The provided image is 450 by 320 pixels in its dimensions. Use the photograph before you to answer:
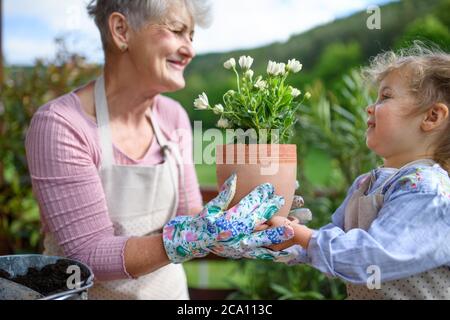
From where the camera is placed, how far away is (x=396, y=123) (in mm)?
1314

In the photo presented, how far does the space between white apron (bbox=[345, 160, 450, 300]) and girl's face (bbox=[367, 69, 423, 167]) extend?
55 mm

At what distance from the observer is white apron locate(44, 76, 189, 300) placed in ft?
5.64

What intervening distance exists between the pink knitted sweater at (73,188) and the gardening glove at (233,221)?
0.33 meters

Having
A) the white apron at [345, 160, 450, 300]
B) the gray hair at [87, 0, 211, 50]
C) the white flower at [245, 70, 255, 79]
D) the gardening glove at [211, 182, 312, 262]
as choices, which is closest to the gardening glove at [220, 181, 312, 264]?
the gardening glove at [211, 182, 312, 262]

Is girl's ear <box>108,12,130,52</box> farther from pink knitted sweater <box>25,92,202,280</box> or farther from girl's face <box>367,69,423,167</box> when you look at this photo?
girl's face <box>367,69,423,167</box>

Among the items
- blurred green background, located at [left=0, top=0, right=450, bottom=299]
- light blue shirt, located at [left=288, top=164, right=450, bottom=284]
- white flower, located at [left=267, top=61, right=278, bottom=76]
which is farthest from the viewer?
blurred green background, located at [left=0, top=0, right=450, bottom=299]

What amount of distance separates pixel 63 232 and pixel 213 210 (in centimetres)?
53

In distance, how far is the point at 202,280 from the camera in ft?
14.4

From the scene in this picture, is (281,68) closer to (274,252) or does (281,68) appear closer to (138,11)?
(274,252)

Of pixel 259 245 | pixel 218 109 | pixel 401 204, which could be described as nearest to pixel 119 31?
pixel 218 109

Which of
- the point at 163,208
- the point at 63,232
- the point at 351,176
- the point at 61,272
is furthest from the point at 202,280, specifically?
the point at 61,272

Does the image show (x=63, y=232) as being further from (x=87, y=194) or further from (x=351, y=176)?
(x=351, y=176)

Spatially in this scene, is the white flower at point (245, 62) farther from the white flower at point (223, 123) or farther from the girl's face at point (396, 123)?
the girl's face at point (396, 123)
